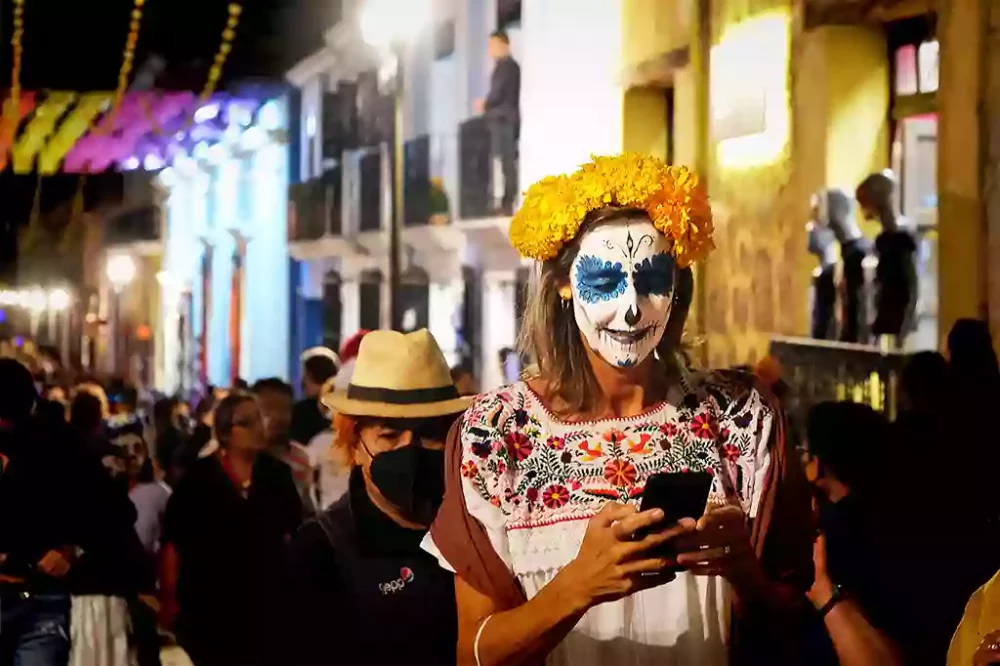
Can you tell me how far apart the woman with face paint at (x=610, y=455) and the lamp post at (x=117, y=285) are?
401cm

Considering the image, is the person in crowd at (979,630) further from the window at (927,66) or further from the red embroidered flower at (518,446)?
the window at (927,66)

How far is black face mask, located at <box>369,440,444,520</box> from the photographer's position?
208 centimetres


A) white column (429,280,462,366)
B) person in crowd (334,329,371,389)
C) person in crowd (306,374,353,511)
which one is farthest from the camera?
white column (429,280,462,366)

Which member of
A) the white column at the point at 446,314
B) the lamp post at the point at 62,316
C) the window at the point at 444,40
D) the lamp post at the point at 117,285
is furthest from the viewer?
the lamp post at the point at 117,285

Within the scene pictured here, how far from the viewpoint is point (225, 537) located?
2.92m

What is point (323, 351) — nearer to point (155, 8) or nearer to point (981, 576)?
point (155, 8)

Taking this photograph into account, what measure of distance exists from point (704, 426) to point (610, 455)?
0.11 meters

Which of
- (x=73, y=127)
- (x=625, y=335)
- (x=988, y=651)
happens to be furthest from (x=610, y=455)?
(x=73, y=127)

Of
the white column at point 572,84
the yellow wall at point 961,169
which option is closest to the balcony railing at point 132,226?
the white column at point 572,84

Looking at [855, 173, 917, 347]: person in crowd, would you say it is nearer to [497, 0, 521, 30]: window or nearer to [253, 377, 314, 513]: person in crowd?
[253, 377, 314, 513]: person in crowd

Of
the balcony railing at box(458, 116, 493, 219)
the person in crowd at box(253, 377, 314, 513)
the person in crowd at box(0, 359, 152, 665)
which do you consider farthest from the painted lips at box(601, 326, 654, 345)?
the balcony railing at box(458, 116, 493, 219)

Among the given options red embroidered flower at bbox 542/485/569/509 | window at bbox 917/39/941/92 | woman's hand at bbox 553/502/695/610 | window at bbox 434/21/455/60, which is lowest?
woman's hand at bbox 553/502/695/610

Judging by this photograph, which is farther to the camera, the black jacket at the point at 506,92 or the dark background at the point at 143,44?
the black jacket at the point at 506,92

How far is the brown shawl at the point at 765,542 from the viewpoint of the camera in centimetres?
150
